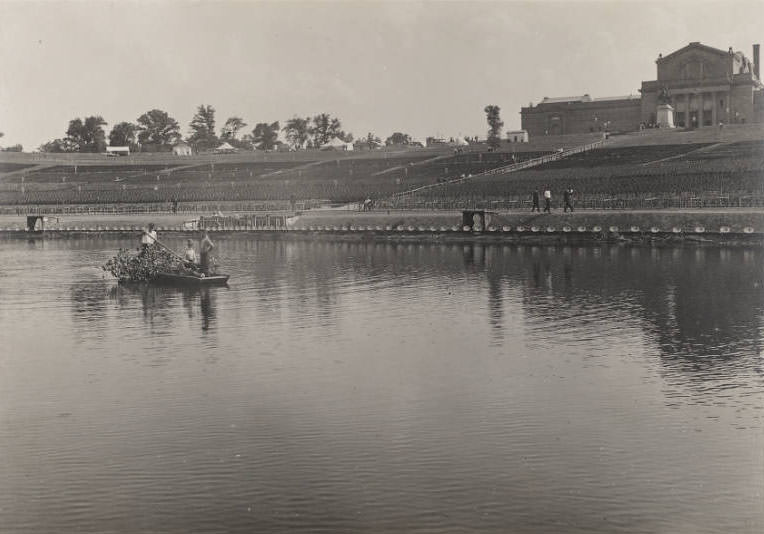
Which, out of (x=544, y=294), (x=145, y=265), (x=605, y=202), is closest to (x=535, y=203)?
(x=605, y=202)

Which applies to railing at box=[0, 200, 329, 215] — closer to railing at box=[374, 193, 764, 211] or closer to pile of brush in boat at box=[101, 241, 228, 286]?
railing at box=[374, 193, 764, 211]

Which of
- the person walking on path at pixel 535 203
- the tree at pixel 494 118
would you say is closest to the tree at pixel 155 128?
the tree at pixel 494 118

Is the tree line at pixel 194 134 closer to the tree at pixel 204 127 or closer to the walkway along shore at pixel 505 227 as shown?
the tree at pixel 204 127

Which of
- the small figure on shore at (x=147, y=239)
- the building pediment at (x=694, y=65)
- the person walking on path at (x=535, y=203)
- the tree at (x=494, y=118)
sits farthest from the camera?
the tree at (x=494, y=118)

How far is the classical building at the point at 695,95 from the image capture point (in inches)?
3986

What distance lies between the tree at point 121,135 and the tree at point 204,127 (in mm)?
11888

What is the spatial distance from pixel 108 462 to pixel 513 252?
3308 cm

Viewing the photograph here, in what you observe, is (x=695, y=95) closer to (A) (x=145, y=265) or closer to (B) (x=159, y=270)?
(B) (x=159, y=270)

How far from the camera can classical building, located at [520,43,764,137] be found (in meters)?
101

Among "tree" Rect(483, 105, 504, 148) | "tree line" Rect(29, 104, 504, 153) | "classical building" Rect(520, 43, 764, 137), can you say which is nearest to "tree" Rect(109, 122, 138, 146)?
"tree line" Rect(29, 104, 504, 153)

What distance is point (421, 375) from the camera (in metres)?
17.4

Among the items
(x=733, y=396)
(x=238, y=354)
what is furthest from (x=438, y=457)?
(x=238, y=354)

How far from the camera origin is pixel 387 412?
14.7 m

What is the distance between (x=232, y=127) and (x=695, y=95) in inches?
3454
